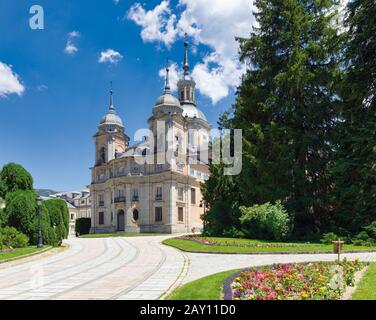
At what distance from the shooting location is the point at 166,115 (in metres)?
58.1

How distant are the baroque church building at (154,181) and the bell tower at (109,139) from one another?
190 mm


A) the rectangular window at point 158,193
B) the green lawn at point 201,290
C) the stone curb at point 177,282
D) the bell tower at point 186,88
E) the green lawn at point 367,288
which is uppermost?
the bell tower at point 186,88

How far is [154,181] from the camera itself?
57.9 m

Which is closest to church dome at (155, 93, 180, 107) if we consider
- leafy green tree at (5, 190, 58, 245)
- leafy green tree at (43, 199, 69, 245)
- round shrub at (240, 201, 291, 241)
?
leafy green tree at (43, 199, 69, 245)

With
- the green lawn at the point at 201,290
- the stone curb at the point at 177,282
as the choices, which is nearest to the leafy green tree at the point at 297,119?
the stone curb at the point at 177,282

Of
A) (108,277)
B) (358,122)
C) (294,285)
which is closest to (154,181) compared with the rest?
(358,122)

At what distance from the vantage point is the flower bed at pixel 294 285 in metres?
8.79

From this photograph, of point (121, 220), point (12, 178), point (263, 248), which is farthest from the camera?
point (121, 220)

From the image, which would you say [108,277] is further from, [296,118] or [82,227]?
[82,227]

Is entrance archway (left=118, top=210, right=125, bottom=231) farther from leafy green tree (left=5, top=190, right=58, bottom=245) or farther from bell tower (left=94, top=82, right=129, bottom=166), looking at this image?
leafy green tree (left=5, top=190, right=58, bottom=245)

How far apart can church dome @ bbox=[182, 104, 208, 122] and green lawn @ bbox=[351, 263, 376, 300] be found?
222 feet

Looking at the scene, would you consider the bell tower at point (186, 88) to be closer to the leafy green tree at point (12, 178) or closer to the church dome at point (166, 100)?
the church dome at point (166, 100)

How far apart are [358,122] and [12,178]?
25.9 m

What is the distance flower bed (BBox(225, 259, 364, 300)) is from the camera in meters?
8.79
